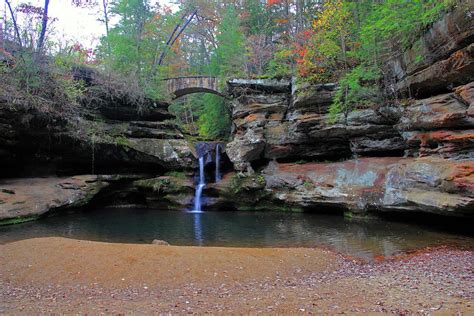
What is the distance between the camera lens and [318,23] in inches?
726

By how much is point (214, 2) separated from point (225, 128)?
1332 centimetres

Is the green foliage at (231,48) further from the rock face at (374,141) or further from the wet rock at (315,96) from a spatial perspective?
the wet rock at (315,96)

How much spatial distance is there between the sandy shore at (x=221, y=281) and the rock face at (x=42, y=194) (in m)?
5.48

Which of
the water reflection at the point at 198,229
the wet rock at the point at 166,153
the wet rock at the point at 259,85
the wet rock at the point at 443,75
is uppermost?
the wet rock at the point at 259,85

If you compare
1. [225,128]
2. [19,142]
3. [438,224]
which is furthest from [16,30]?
[438,224]

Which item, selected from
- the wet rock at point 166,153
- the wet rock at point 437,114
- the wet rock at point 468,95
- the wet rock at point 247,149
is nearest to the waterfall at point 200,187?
the wet rock at point 166,153

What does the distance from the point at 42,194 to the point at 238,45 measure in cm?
1711

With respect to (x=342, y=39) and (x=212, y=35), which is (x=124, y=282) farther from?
(x=212, y=35)

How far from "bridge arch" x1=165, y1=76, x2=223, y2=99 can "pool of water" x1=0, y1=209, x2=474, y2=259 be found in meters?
10.5

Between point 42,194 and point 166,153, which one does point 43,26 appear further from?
point 166,153

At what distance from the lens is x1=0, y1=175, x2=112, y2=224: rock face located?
14625 millimetres

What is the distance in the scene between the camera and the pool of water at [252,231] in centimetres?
1105

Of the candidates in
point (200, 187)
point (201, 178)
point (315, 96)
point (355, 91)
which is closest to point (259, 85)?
point (315, 96)

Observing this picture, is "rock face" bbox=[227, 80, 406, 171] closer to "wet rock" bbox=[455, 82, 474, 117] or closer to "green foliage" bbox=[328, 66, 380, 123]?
"green foliage" bbox=[328, 66, 380, 123]
